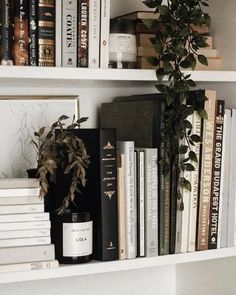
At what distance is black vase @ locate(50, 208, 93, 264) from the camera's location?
1332mm

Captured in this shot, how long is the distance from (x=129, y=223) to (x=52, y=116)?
13.3 inches

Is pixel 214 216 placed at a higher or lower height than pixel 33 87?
lower

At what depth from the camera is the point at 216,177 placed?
59.7 inches

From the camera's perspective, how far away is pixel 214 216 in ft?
4.99

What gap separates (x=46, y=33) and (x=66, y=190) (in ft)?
1.08

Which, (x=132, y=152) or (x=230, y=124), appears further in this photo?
(x=230, y=124)

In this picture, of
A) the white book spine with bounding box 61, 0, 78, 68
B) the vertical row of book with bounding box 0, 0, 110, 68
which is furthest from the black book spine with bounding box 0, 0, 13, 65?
the white book spine with bounding box 61, 0, 78, 68

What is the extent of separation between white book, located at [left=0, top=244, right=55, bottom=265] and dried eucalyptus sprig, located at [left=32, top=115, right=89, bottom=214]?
0.27ft

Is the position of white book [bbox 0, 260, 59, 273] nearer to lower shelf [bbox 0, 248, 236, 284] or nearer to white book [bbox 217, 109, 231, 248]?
lower shelf [bbox 0, 248, 236, 284]

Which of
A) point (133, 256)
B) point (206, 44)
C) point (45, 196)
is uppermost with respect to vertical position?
point (206, 44)

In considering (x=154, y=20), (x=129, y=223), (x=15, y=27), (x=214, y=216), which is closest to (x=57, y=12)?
(x=15, y=27)

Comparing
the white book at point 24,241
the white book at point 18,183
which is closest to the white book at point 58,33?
the white book at point 18,183

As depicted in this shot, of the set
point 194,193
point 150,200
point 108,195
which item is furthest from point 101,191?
point 194,193

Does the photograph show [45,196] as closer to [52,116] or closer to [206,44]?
[52,116]
